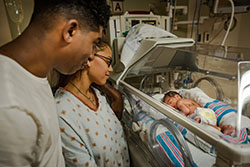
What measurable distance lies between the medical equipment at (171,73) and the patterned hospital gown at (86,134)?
0.73 ft

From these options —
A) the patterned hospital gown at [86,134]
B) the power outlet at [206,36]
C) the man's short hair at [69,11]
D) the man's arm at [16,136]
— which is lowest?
the patterned hospital gown at [86,134]

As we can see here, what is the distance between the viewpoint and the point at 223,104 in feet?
3.89

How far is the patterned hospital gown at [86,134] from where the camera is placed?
925 millimetres

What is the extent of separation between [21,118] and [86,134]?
1.83ft

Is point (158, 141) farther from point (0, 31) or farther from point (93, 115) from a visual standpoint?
point (0, 31)

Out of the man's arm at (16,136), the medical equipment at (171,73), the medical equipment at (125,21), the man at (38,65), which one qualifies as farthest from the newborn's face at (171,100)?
the man's arm at (16,136)

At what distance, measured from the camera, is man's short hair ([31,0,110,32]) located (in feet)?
1.84

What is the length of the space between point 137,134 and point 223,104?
26.1 inches

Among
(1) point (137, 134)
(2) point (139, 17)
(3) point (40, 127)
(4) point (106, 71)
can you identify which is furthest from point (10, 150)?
(2) point (139, 17)

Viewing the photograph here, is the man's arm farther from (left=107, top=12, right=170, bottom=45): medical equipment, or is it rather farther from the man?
(left=107, top=12, right=170, bottom=45): medical equipment

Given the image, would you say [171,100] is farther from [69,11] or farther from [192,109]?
[69,11]

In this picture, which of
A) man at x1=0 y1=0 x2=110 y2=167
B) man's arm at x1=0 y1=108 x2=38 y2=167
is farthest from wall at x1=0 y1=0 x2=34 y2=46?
man's arm at x1=0 y1=108 x2=38 y2=167

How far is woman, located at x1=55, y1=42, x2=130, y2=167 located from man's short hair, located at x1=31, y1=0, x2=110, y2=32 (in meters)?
0.47

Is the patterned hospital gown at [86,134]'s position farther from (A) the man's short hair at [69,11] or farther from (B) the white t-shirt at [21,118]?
(A) the man's short hair at [69,11]
